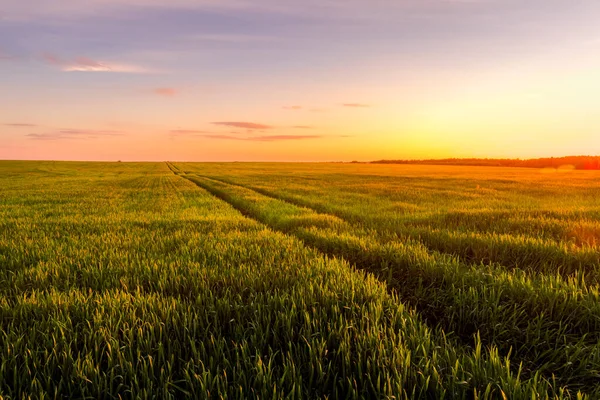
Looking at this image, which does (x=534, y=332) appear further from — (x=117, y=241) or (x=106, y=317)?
(x=117, y=241)

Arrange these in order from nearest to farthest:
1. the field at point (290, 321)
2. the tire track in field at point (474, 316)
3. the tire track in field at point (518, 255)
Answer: the field at point (290, 321) → the tire track in field at point (474, 316) → the tire track in field at point (518, 255)

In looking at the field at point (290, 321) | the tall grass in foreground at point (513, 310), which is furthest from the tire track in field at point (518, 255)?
the tall grass in foreground at point (513, 310)

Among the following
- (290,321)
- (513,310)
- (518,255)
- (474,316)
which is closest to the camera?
(290,321)

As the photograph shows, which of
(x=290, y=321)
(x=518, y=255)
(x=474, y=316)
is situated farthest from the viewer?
(x=518, y=255)

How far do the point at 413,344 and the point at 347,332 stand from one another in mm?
556

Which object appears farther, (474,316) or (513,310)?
(513,310)

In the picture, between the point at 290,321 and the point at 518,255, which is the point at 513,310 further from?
the point at 518,255

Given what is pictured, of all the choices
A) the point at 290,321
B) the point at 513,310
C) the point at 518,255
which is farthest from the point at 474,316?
the point at 518,255

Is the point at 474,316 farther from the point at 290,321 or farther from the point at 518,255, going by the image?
the point at 518,255

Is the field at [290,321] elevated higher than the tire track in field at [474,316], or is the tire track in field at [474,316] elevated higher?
the field at [290,321]

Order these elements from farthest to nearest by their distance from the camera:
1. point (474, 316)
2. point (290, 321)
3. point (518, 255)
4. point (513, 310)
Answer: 1. point (518, 255)
2. point (513, 310)
3. point (474, 316)
4. point (290, 321)

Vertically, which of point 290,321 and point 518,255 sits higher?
point 290,321

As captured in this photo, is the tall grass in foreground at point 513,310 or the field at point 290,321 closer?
the field at point 290,321

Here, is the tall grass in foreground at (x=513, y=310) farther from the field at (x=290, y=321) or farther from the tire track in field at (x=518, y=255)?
the tire track in field at (x=518, y=255)
